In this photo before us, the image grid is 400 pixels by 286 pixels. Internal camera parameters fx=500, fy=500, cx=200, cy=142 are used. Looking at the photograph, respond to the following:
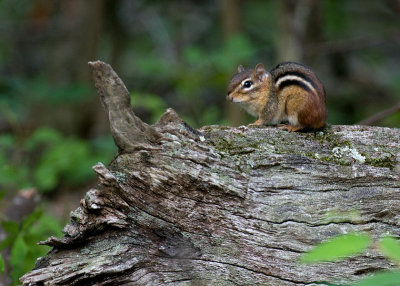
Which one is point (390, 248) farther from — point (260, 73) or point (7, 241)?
point (260, 73)

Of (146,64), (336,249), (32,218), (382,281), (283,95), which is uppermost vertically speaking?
(146,64)

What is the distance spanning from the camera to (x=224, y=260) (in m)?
2.66

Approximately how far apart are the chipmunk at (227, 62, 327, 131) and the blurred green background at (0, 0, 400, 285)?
185cm

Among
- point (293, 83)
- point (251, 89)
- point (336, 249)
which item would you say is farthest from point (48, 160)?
point (336, 249)

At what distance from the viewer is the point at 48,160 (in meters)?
5.89

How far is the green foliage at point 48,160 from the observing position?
540cm

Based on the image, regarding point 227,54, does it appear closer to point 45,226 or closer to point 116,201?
point 45,226

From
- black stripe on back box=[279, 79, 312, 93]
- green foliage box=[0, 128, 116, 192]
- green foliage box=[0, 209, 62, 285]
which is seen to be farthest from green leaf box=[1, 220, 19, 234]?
black stripe on back box=[279, 79, 312, 93]

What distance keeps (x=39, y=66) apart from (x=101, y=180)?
34.9ft

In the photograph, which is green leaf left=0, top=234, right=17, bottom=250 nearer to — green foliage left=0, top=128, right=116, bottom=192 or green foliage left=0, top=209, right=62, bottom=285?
green foliage left=0, top=209, right=62, bottom=285

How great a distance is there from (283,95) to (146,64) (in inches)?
145

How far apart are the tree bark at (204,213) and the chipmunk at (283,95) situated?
0.53 metres

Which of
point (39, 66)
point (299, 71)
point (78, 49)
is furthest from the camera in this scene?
point (39, 66)

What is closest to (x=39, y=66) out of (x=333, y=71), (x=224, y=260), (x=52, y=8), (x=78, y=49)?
(x=52, y=8)
